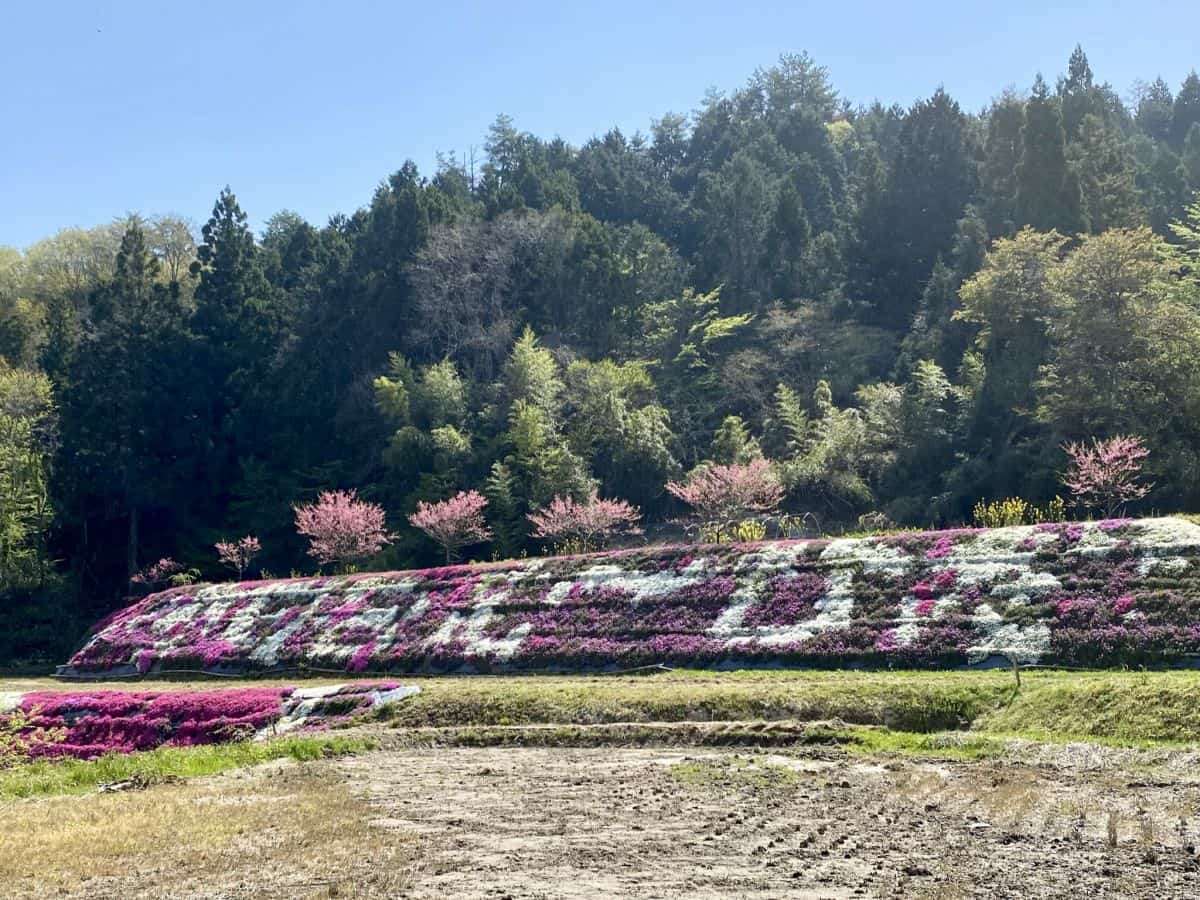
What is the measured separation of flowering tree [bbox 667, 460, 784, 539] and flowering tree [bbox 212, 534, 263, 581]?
73.8ft

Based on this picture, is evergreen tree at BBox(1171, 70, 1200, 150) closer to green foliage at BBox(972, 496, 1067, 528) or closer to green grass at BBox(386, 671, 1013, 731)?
green foliage at BBox(972, 496, 1067, 528)

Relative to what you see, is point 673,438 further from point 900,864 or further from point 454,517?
point 900,864

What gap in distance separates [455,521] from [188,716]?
75.8 feet

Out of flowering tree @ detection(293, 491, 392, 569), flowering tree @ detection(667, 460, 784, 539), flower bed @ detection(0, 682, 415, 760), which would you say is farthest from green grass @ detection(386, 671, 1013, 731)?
flowering tree @ detection(293, 491, 392, 569)

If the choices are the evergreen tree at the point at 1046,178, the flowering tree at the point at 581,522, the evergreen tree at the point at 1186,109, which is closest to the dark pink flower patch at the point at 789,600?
the flowering tree at the point at 581,522

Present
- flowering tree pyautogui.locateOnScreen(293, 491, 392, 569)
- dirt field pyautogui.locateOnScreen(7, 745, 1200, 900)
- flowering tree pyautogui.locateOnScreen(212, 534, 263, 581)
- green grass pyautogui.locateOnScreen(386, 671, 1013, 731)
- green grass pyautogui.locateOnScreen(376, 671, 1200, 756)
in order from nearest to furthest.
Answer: dirt field pyautogui.locateOnScreen(7, 745, 1200, 900)
green grass pyautogui.locateOnScreen(376, 671, 1200, 756)
green grass pyautogui.locateOnScreen(386, 671, 1013, 731)
flowering tree pyautogui.locateOnScreen(293, 491, 392, 569)
flowering tree pyautogui.locateOnScreen(212, 534, 263, 581)

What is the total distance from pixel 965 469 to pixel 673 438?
60.9 ft

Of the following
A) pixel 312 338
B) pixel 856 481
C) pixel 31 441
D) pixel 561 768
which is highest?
pixel 312 338

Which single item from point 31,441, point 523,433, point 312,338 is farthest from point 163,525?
point 523,433

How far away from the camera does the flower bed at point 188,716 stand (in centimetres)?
3394

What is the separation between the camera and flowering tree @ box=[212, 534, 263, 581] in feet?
212

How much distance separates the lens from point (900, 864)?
1666 cm

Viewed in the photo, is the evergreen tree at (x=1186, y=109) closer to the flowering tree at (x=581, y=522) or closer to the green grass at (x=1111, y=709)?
the flowering tree at (x=581, y=522)

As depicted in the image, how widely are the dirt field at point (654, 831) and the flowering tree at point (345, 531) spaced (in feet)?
113
